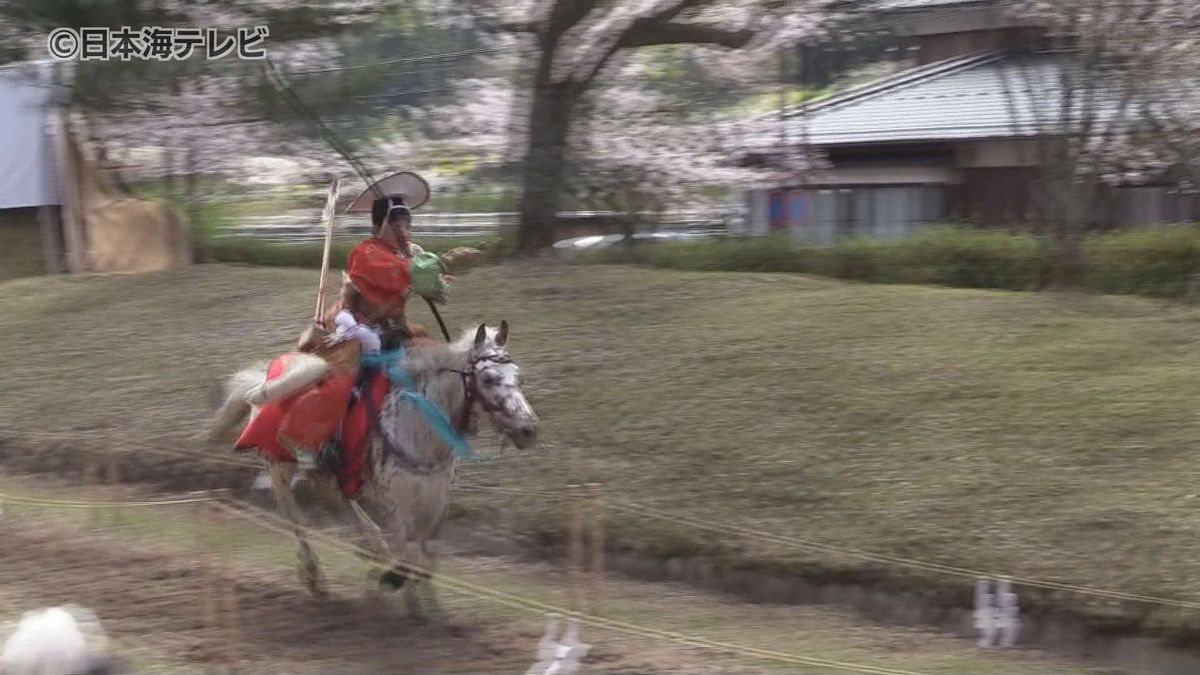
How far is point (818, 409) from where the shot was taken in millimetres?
9477

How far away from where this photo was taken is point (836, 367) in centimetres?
1009

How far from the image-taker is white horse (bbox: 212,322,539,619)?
6672mm

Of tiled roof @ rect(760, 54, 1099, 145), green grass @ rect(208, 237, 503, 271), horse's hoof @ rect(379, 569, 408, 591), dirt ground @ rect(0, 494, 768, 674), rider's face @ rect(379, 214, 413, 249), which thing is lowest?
dirt ground @ rect(0, 494, 768, 674)

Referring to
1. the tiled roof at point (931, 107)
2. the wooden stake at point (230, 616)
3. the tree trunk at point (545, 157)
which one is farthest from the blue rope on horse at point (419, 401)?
the tiled roof at point (931, 107)

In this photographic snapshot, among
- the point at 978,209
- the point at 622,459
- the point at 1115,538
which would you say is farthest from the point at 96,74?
the point at 978,209

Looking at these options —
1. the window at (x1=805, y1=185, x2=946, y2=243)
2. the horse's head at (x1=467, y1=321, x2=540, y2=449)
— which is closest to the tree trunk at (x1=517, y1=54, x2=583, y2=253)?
the window at (x1=805, y1=185, x2=946, y2=243)

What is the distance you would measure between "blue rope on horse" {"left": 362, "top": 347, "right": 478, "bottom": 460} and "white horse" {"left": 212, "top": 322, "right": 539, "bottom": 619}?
0.03m

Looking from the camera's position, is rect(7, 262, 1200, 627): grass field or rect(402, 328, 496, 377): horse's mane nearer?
rect(402, 328, 496, 377): horse's mane

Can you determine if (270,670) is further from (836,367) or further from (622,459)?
(836,367)

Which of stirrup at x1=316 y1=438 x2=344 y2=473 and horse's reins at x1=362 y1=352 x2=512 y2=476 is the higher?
horse's reins at x1=362 y1=352 x2=512 y2=476

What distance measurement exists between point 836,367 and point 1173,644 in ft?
12.7

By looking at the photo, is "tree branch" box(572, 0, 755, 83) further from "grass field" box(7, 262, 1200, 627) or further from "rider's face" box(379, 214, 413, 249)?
"rider's face" box(379, 214, 413, 249)

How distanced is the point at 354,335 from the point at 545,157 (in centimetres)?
678

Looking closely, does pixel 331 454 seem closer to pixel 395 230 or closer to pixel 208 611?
pixel 208 611
